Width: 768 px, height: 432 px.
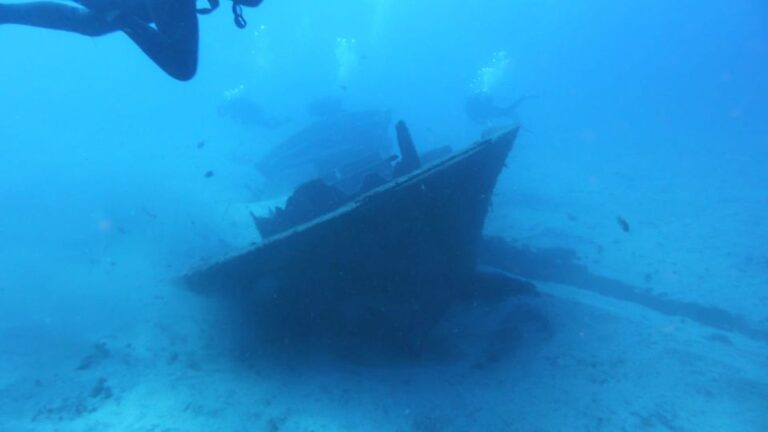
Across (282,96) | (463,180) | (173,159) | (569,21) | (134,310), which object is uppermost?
(569,21)

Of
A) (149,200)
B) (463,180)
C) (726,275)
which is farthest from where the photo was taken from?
(149,200)

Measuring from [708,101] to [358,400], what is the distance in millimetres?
54692

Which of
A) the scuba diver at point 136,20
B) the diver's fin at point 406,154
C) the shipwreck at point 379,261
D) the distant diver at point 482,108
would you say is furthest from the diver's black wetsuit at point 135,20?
the distant diver at point 482,108

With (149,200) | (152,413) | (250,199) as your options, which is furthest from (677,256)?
(149,200)

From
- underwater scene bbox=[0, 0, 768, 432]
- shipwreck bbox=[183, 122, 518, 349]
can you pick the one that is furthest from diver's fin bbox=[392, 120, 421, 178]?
shipwreck bbox=[183, 122, 518, 349]

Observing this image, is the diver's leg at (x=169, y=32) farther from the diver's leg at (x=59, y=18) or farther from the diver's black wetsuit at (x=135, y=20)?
the diver's leg at (x=59, y=18)

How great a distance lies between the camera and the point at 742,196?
17891 mm

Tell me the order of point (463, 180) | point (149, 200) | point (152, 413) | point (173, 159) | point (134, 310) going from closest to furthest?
point (152, 413) → point (463, 180) → point (134, 310) → point (149, 200) → point (173, 159)

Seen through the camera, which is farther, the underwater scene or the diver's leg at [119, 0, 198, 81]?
the underwater scene

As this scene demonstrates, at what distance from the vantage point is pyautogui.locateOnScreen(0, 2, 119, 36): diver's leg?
11.3 ft

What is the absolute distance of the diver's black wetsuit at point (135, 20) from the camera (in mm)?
3328

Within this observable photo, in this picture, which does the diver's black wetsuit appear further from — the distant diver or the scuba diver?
the distant diver

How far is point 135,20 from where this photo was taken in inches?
→ 131

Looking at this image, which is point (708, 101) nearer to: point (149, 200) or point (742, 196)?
point (742, 196)
